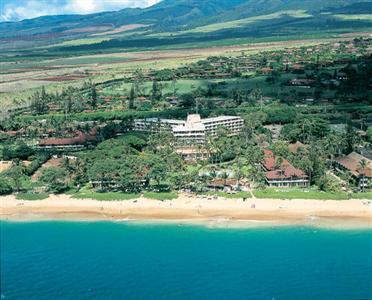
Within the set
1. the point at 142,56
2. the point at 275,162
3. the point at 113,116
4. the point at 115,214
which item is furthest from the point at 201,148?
the point at 142,56

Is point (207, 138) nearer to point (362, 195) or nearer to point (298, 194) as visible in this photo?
point (298, 194)

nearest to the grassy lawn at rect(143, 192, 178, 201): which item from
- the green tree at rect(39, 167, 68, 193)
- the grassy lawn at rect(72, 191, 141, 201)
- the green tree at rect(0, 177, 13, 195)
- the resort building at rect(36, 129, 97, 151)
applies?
the grassy lawn at rect(72, 191, 141, 201)

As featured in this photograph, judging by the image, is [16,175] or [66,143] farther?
[66,143]

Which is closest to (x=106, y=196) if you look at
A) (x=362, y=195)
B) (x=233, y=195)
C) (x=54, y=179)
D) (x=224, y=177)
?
(x=54, y=179)

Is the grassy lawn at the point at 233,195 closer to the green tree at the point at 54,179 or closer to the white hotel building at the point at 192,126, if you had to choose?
the green tree at the point at 54,179

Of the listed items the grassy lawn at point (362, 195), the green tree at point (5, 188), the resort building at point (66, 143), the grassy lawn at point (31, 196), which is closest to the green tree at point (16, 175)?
the green tree at point (5, 188)

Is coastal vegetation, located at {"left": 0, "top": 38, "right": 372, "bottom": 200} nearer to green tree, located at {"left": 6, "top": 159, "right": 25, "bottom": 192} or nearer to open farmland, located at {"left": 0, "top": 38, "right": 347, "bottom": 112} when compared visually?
green tree, located at {"left": 6, "top": 159, "right": 25, "bottom": 192}
